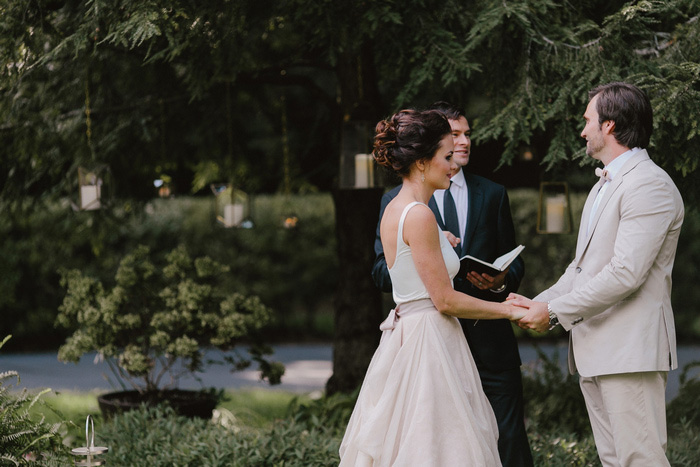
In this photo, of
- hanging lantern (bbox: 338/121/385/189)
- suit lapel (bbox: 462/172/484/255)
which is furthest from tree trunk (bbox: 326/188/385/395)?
suit lapel (bbox: 462/172/484/255)

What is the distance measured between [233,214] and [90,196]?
1.37 meters

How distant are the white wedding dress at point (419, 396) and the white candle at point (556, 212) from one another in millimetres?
2460

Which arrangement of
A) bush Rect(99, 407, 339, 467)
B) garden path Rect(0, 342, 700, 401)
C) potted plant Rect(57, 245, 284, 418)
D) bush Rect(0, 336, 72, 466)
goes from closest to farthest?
1. bush Rect(0, 336, 72, 466)
2. bush Rect(99, 407, 339, 467)
3. potted plant Rect(57, 245, 284, 418)
4. garden path Rect(0, 342, 700, 401)

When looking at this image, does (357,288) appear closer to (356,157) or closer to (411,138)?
(356,157)

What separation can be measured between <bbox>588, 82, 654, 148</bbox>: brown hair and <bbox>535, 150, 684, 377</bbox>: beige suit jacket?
84mm

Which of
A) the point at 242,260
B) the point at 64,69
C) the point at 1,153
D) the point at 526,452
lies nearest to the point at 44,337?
the point at 242,260

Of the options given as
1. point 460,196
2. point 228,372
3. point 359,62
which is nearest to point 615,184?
point 460,196

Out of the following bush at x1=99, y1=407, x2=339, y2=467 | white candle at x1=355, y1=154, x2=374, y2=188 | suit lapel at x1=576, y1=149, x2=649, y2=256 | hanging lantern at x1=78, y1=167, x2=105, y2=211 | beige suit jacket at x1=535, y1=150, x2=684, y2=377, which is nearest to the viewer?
beige suit jacket at x1=535, y1=150, x2=684, y2=377

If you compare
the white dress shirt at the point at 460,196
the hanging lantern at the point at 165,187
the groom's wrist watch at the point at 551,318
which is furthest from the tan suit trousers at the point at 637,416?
the hanging lantern at the point at 165,187

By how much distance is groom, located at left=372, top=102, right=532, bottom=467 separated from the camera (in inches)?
161

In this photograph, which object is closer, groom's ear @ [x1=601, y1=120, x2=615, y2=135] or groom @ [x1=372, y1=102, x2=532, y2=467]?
groom's ear @ [x1=601, y1=120, x2=615, y2=135]

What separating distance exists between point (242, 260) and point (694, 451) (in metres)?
8.39

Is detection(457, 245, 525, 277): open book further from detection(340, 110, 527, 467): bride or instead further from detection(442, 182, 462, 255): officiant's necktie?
detection(442, 182, 462, 255): officiant's necktie

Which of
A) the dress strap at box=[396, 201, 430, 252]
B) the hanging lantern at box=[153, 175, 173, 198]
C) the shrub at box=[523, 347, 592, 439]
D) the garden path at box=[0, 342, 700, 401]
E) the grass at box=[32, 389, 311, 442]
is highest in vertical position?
the hanging lantern at box=[153, 175, 173, 198]
